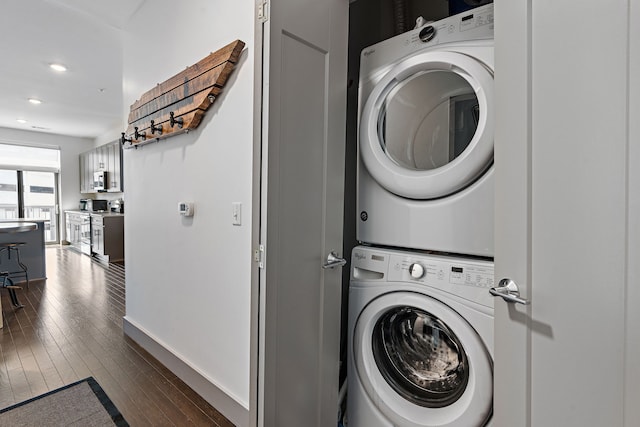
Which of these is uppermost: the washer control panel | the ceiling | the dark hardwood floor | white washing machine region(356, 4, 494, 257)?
the ceiling

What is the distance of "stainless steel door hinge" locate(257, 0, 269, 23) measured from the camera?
111 cm

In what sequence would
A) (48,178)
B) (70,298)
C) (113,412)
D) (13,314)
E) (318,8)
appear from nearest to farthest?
(318,8), (113,412), (13,314), (70,298), (48,178)

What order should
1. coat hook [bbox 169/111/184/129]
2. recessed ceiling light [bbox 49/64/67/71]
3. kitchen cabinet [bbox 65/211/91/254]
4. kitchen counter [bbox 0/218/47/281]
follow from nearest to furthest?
coat hook [bbox 169/111/184/129] → recessed ceiling light [bbox 49/64/67/71] → kitchen counter [bbox 0/218/47/281] → kitchen cabinet [bbox 65/211/91/254]

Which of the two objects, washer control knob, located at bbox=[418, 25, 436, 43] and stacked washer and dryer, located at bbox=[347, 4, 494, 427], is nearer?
stacked washer and dryer, located at bbox=[347, 4, 494, 427]

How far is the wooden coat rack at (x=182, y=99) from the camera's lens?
1.65 m

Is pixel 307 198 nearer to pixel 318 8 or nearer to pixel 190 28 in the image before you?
pixel 318 8

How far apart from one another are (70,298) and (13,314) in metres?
0.56

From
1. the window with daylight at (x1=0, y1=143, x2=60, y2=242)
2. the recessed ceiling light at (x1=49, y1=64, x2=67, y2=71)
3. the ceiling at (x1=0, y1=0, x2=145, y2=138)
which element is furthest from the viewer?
the window with daylight at (x1=0, y1=143, x2=60, y2=242)

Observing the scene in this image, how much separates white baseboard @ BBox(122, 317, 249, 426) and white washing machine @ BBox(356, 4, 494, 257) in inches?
43.7

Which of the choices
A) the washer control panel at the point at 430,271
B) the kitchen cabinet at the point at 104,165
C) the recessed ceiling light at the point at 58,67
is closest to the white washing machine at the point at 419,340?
the washer control panel at the point at 430,271

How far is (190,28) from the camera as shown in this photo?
1958 millimetres

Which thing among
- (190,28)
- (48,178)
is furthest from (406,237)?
(48,178)

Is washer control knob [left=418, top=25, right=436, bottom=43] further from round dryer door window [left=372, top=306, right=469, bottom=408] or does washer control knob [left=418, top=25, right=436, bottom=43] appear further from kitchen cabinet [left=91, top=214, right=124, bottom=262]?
kitchen cabinet [left=91, top=214, right=124, bottom=262]

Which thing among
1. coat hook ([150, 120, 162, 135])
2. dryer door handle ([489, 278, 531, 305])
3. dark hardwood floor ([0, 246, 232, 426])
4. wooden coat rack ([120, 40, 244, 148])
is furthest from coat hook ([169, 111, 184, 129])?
dryer door handle ([489, 278, 531, 305])
